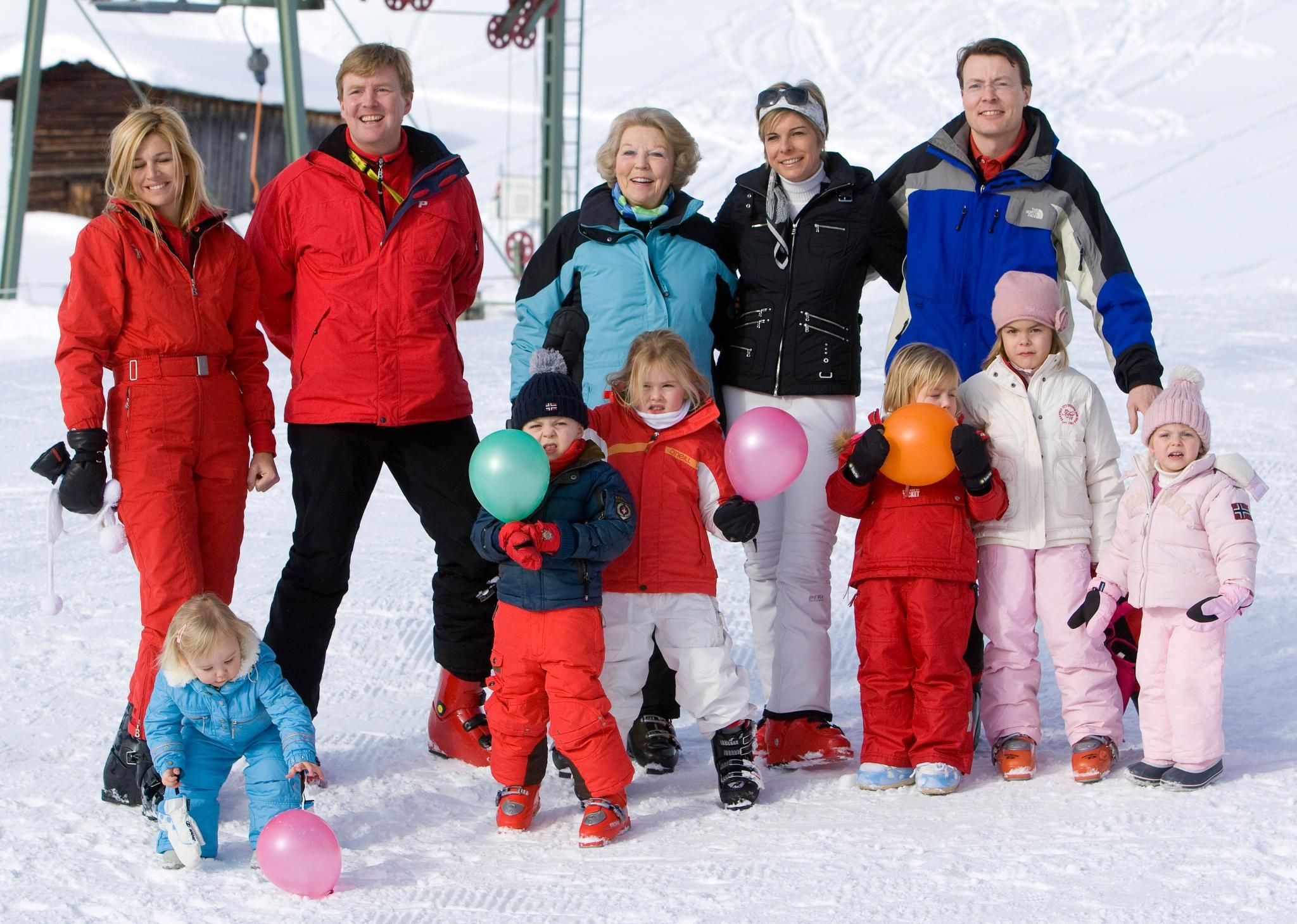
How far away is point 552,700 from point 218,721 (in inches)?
31.2

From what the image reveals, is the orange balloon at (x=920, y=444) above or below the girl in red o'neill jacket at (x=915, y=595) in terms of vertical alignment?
above

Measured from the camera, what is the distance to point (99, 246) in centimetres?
358

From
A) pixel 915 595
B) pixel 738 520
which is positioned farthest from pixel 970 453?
pixel 738 520

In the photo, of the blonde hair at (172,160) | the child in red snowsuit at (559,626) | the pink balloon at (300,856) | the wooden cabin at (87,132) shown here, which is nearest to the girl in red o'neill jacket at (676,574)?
the child in red snowsuit at (559,626)

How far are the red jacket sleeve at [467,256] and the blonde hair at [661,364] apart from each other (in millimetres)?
572

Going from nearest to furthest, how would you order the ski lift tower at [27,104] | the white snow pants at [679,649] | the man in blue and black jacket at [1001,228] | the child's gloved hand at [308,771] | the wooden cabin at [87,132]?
the child's gloved hand at [308,771] → the white snow pants at [679,649] → the man in blue and black jacket at [1001,228] → the ski lift tower at [27,104] → the wooden cabin at [87,132]

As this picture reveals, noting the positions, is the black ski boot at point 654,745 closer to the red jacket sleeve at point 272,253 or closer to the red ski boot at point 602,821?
the red ski boot at point 602,821

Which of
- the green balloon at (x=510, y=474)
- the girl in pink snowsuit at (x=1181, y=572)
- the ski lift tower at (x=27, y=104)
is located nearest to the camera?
the green balloon at (x=510, y=474)

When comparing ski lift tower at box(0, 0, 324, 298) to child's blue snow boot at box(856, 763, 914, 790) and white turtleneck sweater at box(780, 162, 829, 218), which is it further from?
child's blue snow boot at box(856, 763, 914, 790)

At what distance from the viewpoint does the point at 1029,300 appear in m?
3.80

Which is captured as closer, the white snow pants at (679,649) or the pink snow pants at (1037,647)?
the white snow pants at (679,649)

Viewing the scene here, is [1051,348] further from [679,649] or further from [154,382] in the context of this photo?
[154,382]

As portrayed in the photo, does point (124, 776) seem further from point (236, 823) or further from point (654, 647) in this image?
point (654, 647)

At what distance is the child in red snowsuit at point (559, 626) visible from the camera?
3521mm
